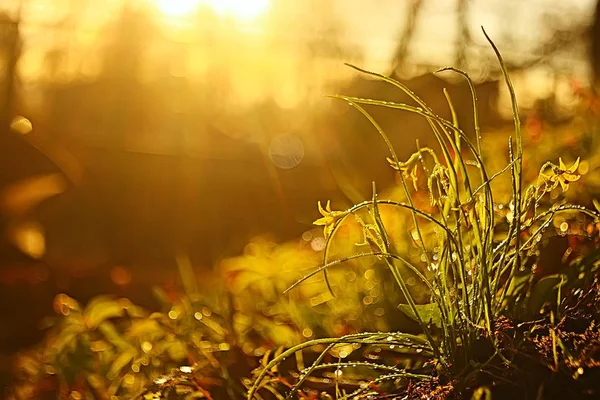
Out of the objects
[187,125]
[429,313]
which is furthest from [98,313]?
[187,125]

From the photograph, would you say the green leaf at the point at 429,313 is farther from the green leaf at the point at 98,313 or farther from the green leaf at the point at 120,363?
the green leaf at the point at 98,313

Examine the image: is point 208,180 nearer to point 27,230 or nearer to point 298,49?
point 298,49

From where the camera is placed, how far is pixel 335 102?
4.89 metres

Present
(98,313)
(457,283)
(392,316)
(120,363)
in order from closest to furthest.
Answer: (457,283) < (392,316) < (120,363) < (98,313)

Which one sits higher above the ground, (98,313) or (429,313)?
(429,313)

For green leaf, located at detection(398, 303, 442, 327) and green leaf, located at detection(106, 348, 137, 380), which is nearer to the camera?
green leaf, located at detection(398, 303, 442, 327)

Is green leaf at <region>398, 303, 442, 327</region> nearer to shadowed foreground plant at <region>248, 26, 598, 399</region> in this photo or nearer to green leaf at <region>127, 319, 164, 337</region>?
shadowed foreground plant at <region>248, 26, 598, 399</region>

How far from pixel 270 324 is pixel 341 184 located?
1.01ft

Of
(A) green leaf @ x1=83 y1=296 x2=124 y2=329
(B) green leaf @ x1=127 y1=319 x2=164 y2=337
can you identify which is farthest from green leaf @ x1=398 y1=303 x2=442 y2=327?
(A) green leaf @ x1=83 y1=296 x2=124 y2=329

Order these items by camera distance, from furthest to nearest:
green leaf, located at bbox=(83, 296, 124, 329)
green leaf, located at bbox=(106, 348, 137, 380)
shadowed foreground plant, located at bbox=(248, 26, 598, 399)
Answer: green leaf, located at bbox=(83, 296, 124, 329), green leaf, located at bbox=(106, 348, 137, 380), shadowed foreground plant, located at bbox=(248, 26, 598, 399)

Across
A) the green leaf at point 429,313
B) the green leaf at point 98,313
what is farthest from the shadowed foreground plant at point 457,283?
the green leaf at point 98,313

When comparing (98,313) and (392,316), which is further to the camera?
(98,313)

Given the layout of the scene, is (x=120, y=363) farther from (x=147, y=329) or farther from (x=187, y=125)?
(x=187, y=125)

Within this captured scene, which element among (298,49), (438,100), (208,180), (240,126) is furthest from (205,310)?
(240,126)
